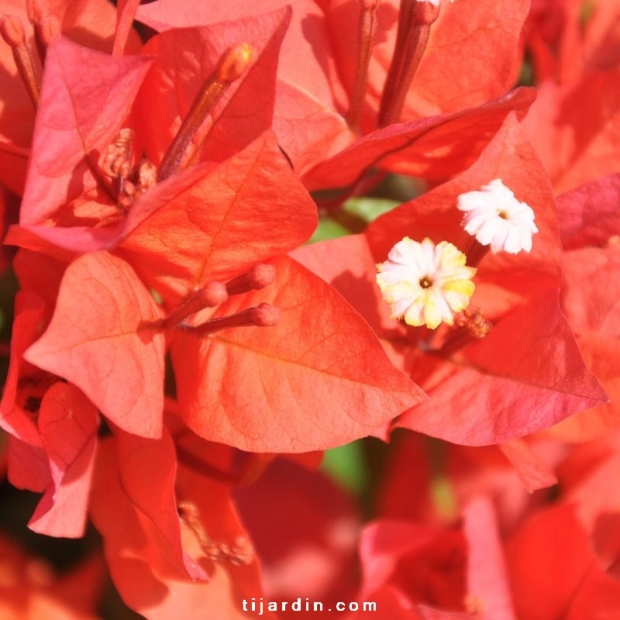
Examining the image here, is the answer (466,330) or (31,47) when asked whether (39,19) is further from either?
(466,330)

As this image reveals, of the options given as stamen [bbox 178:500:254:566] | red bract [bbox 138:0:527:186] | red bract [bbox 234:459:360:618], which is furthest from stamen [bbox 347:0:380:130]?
red bract [bbox 234:459:360:618]

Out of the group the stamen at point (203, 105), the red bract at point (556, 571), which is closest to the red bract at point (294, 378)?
the stamen at point (203, 105)

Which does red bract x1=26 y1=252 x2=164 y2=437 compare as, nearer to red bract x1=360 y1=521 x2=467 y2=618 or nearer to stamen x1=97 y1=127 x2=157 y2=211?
stamen x1=97 y1=127 x2=157 y2=211

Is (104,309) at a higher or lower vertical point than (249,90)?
lower

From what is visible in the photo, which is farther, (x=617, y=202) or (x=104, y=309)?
(x=617, y=202)

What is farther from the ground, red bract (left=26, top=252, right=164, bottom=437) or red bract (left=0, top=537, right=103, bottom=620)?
red bract (left=26, top=252, right=164, bottom=437)

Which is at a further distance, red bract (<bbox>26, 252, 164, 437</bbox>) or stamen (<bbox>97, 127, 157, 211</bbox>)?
stamen (<bbox>97, 127, 157, 211</bbox>)

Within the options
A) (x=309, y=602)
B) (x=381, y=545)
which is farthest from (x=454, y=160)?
(x=309, y=602)

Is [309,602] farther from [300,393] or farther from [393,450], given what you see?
[300,393]
